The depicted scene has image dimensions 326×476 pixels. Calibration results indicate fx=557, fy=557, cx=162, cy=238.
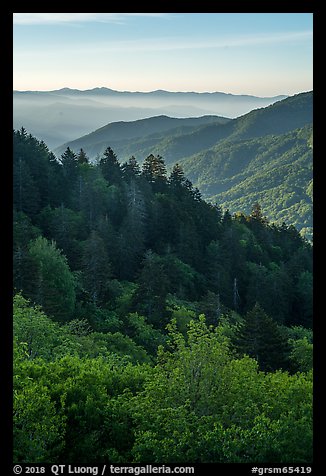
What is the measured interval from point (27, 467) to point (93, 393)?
16.7 ft

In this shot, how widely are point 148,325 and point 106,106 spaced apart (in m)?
17.7

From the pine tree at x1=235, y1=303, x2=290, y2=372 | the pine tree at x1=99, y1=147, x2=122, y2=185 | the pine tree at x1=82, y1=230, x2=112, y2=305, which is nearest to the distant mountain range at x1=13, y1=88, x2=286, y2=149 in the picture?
the pine tree at x1=235, y1=303, x2=290, y2=372

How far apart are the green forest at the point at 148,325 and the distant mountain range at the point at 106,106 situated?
6.75 metres

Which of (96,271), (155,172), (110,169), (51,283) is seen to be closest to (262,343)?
(51,283)

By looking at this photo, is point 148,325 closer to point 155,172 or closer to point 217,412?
point 217,412

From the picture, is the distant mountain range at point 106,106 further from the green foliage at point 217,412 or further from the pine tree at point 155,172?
the pine tree at point 155,172

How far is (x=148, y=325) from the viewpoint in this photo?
118 ft

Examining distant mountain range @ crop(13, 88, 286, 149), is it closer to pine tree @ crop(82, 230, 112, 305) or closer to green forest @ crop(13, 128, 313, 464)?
green forest @ crop(13, 128, 313, 464)

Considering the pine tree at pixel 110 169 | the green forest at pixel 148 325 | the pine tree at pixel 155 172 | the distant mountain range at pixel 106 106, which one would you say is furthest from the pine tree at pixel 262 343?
the pine tree at pixel 155 172

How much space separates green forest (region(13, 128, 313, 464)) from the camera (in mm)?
12836

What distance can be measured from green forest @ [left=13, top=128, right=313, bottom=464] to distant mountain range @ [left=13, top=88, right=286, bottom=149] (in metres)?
6.75

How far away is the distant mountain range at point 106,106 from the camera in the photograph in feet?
53.6
